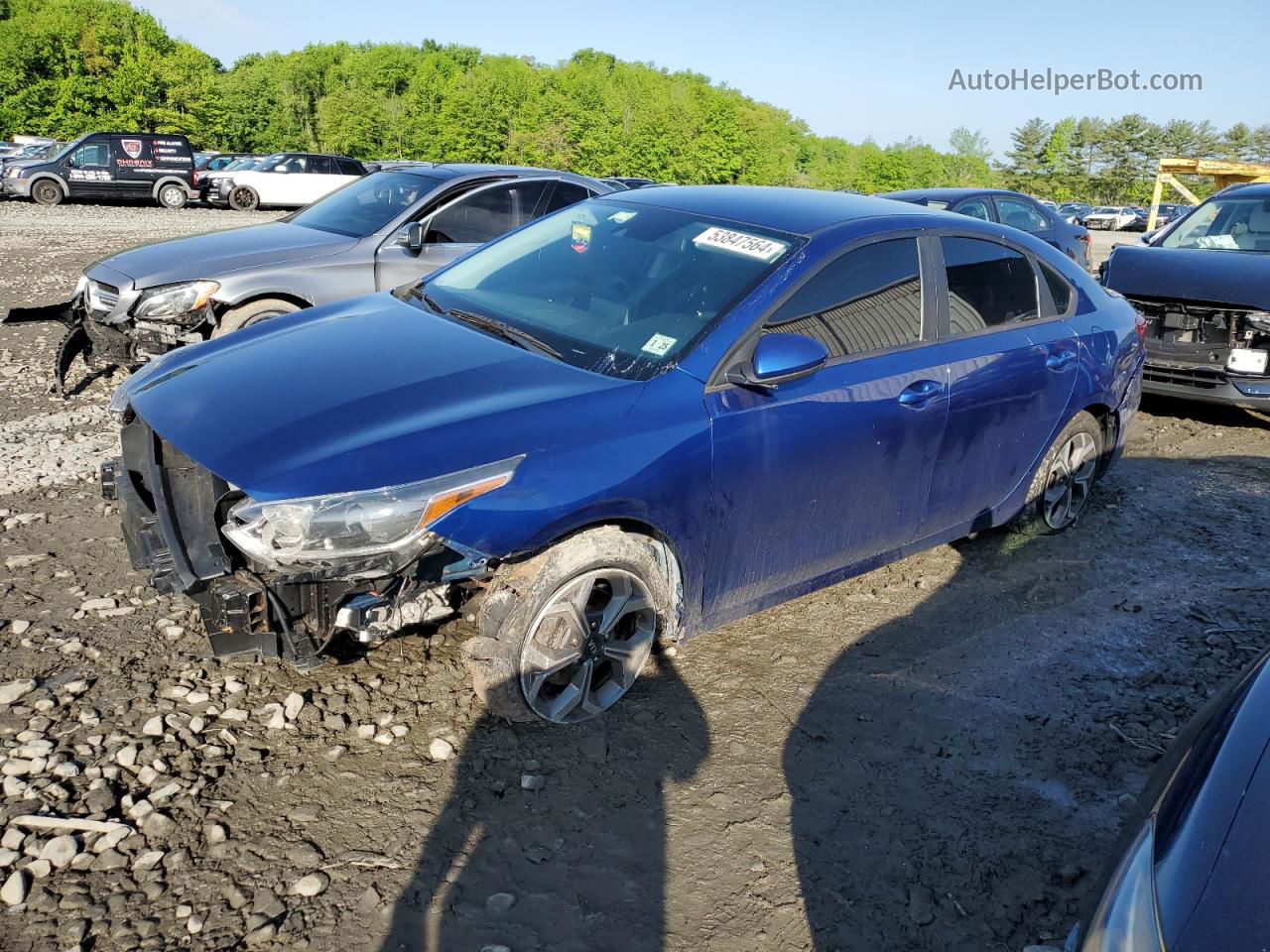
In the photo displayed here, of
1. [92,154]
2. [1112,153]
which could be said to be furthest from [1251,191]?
[1112,153]

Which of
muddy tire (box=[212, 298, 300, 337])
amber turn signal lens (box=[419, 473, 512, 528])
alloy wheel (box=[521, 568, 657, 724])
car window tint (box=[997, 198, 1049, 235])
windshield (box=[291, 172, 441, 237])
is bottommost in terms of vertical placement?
alloy wheel (box=[521, 568, 657, 724])

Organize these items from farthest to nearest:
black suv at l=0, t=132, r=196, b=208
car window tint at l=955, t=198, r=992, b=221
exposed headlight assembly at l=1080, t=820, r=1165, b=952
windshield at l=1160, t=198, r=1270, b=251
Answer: black suv at l=0, t=132, r=196, b=208, car window tint at l=955, t=198, r=992, b=221, windshield at l=1160, t=198, r=1270, b=251, exposed headlight assembly at l=1080, t=820, r=1165, b=952

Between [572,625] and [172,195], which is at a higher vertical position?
[172,195]

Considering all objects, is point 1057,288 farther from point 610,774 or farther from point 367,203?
point 367,203

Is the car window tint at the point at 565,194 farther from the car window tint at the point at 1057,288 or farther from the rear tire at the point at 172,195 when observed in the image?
the rear tire at the point at 172,195

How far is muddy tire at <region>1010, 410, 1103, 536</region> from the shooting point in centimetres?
487

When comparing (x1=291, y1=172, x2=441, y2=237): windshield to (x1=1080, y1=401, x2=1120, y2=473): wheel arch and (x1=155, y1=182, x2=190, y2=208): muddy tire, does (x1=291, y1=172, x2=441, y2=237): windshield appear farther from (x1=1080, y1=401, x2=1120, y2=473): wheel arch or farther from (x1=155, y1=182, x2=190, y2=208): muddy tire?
(x1=155, y1=182, x2=190, y2=208): muddy tire

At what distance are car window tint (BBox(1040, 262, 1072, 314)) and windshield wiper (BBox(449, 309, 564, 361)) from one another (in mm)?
2650

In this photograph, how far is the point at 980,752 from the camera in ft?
10.9

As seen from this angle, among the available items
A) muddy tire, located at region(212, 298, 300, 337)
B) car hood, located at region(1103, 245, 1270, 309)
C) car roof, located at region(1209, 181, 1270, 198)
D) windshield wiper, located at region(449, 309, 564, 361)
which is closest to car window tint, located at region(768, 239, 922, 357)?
windshield wiper, located at region(449, 309, 564, 361)

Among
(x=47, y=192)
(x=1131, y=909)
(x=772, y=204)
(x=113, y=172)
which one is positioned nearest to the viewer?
(x=1131, y=909)

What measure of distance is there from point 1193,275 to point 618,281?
5691mm

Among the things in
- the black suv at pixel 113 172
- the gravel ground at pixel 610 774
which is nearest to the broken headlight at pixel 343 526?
the gravel ground at pixel 610 774

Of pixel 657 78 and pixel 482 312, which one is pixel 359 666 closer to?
pixel 482 312
